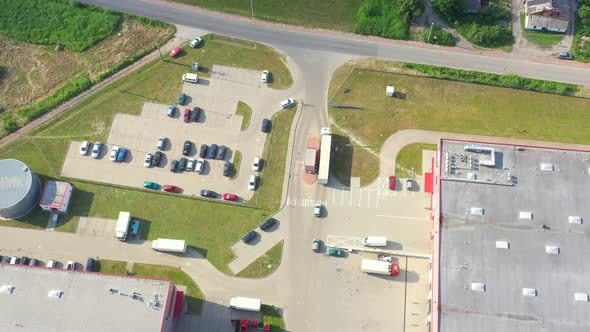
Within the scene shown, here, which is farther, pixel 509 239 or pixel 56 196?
pixel 56 196

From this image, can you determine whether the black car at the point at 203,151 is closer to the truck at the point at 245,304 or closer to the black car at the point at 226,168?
the black car at the point at 226,168

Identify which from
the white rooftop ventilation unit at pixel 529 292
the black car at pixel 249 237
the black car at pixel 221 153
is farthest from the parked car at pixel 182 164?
the white rooftop ventilation unit at pixel 529 292

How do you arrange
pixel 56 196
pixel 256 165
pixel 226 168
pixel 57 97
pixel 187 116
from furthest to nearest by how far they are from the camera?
pixel 57 97 < pixel 187 116 < pixel 256 165 < pixel 226 168 < pixel 56 196

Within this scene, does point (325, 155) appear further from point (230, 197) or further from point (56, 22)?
point (56, 22)

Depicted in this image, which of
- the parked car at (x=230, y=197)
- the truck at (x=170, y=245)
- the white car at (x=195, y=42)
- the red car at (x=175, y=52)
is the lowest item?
the truck at (x=170, y=245)

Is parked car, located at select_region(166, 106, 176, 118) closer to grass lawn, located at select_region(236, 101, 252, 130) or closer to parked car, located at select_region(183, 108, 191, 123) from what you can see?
parked car, located at select_region(183, 108, 191, 123)

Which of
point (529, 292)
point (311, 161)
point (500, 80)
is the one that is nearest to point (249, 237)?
point (311, 161)

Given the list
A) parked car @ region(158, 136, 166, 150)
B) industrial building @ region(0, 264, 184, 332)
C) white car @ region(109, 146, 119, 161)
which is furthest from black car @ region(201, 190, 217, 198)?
industrial building @ region(0, 264, 184, 332)
